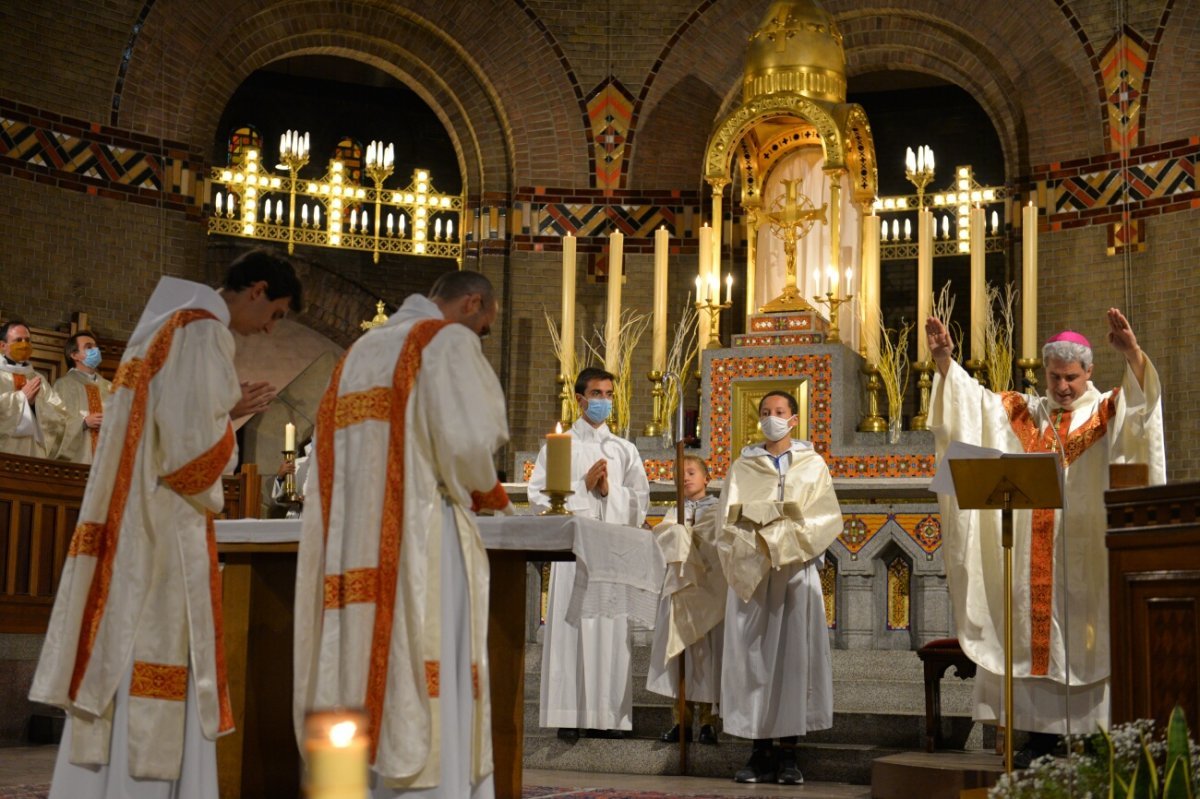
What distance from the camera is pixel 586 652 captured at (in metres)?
8.11

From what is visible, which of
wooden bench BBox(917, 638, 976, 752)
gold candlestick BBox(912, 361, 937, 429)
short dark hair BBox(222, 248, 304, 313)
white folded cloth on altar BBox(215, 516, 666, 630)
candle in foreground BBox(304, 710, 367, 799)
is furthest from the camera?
gold candlestick BBox(912, 361, 937, 429)

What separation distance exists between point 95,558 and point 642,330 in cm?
887

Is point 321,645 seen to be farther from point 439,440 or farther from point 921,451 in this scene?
point 921,451

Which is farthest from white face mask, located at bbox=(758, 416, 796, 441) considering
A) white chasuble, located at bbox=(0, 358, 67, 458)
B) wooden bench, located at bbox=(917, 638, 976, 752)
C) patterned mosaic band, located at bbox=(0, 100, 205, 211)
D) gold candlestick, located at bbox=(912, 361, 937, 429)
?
patterned mosaic band, located at bbox=(0, 100, 205, 211)

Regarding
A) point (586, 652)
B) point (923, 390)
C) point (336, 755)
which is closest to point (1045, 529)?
point (586, 652)

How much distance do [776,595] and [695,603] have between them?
50cm

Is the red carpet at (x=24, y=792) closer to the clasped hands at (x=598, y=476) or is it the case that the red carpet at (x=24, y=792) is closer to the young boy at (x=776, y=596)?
the clasped hands at (x=598, y=476)

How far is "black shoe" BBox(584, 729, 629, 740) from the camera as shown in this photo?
26.7ft

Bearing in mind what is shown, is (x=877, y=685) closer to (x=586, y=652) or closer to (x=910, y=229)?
(x=586, y=652)

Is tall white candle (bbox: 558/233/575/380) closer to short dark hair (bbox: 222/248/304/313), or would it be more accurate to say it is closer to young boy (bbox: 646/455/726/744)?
young boy (bbox: 646/455/726/744)

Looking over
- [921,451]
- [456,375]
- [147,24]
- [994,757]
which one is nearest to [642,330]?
[921,451]

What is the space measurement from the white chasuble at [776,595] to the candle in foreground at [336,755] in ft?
19.5

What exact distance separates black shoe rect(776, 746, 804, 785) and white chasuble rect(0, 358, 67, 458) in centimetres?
509

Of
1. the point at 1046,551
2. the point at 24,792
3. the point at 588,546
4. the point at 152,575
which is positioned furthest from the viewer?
the point at 1046,551
